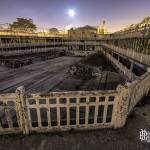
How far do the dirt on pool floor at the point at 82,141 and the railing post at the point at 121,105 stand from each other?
249mm

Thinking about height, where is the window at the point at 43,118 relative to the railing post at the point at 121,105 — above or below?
below

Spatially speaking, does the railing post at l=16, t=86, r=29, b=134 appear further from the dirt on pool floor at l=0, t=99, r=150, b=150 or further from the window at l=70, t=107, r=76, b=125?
the window at l=70, t=107, r=76, b=125

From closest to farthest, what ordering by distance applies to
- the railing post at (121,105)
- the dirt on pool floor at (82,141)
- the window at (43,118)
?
the dirt on pool floor at (82,141)
the railing post at (121,105)
the window at (43,118)

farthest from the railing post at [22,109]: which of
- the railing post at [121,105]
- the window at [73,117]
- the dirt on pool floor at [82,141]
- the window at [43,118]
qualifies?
the railing post at [121,105]

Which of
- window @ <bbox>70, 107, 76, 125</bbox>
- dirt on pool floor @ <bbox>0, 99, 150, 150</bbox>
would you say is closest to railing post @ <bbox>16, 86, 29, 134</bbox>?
dirt on pool floor @ <bbox>0, 99, 150, 150</bbox>

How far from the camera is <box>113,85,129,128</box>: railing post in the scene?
157 inches

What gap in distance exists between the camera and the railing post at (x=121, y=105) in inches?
157

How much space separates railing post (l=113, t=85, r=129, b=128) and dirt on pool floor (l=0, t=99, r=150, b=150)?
0.25m

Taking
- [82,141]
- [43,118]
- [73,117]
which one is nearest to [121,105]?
[82,141]

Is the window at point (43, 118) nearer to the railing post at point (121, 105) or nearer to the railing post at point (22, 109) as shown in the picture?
the railing post at point (22, 109)

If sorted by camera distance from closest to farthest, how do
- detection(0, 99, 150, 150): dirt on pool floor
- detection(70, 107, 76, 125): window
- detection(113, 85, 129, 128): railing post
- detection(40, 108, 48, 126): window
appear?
1. detection(0, 99, 150, 150): dirt on pool floor
2. detection(113, 85, 129, 128): railing post
3. detection(40, 108, 48, 126): window
4. detection(70, 107, 76, 125): window

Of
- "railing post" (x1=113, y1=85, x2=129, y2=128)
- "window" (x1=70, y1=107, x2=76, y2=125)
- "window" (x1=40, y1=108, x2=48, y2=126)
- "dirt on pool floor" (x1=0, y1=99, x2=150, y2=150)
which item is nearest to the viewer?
"dirt on pool floor" (x1=0, y1=99, x2=150, y2=150)

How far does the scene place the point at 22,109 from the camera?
12.5 ft

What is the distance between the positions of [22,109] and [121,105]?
9.46 ft
